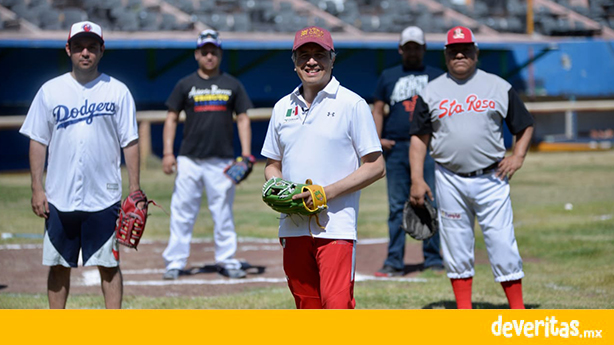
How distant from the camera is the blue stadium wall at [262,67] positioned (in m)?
23.2

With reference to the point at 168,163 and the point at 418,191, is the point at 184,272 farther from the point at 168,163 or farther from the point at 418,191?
the point at 418,191

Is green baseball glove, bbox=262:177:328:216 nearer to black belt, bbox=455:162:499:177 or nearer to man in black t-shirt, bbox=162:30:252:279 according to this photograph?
black belt, bbox=455:162:499:177

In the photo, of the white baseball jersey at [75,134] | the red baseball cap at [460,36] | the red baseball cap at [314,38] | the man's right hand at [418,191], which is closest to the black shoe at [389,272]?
the man's right hand at [418,191]

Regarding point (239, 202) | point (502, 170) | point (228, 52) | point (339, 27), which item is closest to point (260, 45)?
point (228, 52)

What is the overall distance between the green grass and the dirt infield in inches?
14.5

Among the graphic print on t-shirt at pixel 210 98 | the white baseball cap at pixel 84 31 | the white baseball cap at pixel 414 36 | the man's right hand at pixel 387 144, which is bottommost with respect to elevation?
the man's right hand at pixel 387 144

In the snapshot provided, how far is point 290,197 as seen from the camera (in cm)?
442

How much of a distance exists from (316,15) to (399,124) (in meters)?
20.9

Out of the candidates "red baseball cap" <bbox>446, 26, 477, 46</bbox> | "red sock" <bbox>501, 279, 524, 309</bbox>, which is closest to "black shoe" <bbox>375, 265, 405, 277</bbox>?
"red sock" <bbox>501, 279, 524, 309</bbox>

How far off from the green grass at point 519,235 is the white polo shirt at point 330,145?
2359 millimetres

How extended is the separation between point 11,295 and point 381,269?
3.53 meters
